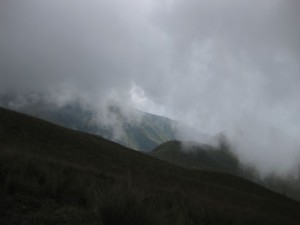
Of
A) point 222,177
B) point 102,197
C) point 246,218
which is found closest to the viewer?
point 102,197

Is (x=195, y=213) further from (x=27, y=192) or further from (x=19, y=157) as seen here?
(x=19, y=157)

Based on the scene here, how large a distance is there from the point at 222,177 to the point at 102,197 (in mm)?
56249

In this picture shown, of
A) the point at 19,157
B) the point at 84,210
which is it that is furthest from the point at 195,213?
the point at 19,157

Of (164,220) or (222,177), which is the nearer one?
(164,220)

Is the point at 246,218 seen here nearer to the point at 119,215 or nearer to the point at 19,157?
the point at 119,215

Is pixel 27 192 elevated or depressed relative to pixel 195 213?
depressed

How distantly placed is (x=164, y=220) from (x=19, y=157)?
578 cm

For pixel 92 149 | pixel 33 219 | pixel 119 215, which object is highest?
pixel 92 149

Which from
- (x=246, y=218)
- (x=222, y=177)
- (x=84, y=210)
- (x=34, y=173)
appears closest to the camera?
(x=84, y=210)

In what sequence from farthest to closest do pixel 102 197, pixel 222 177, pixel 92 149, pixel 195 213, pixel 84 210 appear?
pixel 222 177, pixel 92 149, pixel 195 213, pixel 84 210, pixel 102 197

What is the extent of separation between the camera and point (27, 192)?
7.06 meters

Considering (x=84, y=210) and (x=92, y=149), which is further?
(x=92, y=149)

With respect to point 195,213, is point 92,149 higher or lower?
higher

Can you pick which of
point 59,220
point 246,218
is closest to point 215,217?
point 246,218
